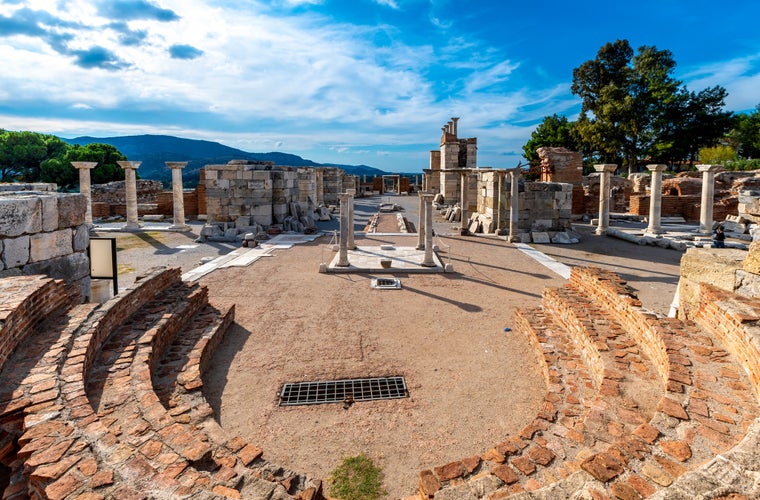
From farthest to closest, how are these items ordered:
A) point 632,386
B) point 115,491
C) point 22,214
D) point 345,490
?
point 22,214
point 632,386
point 345,490
point 115,491

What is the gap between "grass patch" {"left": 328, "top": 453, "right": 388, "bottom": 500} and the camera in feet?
12.1

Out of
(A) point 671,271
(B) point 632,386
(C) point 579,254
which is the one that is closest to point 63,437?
(B) point 632,386

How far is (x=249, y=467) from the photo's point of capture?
3807 mm

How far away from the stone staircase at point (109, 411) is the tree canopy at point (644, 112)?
141 feet

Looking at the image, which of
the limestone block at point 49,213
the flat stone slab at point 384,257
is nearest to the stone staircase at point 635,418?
the flat stone slab at point 384,257

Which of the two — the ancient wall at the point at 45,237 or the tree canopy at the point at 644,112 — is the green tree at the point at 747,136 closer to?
the tree canopy at the point at 644,112

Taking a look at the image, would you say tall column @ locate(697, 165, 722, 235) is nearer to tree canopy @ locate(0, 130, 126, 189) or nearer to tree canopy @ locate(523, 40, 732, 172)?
tree canopy @ locate(523, 40, 732, 172)

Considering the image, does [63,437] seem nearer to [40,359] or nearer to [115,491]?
[115,491]

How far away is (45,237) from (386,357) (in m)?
5.35

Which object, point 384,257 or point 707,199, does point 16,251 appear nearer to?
point 384,257

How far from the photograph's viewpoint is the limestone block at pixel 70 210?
6.77m

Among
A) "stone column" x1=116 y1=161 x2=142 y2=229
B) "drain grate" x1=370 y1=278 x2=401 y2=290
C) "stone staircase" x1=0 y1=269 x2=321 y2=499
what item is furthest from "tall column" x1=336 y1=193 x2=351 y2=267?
"stone column" x1=116 y1=161 x2=142 y2=229

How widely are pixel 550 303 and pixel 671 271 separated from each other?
6.79 m

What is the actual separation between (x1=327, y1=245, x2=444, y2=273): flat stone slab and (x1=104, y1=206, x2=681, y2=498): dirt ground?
52cm
